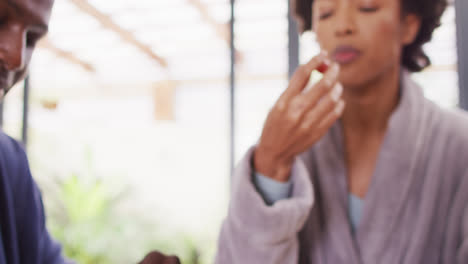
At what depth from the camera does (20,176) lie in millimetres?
439

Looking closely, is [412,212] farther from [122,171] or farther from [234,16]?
[122,171]

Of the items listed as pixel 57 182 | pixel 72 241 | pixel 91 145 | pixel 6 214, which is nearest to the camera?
pixel 6 214

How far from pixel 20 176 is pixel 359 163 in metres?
0.45

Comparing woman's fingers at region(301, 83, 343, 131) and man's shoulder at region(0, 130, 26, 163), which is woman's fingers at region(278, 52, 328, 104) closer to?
woman's fingers at region(301, 83, 343, 131)

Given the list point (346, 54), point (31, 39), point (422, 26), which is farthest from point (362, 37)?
point (31, 39)

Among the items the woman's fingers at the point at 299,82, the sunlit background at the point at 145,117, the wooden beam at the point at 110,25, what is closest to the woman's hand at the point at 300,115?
the woman's fingers at the point at 299,82

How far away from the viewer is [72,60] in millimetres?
998

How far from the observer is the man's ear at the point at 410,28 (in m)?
0.54

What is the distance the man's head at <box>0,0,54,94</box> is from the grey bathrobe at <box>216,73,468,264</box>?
0.26 meters

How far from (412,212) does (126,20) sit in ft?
3.17

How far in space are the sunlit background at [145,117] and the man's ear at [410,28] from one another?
0.44 metres

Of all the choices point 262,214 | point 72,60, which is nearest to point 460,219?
point 262,214

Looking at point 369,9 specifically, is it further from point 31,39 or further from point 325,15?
point 31,39

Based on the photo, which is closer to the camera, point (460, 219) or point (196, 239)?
point (460, 219)
